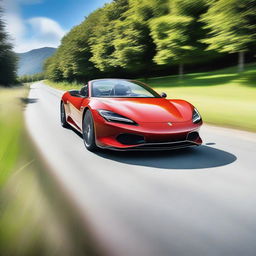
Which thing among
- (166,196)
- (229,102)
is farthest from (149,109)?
(229,102)

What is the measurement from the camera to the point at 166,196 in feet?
10.4

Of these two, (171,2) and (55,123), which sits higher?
(171,2)

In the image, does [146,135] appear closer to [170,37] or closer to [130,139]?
[130,139]

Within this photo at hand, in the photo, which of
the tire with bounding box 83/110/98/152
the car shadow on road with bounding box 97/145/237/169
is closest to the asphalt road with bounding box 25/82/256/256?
the car shadow on road with bounding box 97/145/237/169

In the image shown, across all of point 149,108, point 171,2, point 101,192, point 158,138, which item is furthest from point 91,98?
point 171,2

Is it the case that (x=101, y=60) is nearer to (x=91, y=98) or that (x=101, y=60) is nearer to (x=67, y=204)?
(x=91, y=98)

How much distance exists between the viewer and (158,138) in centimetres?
450

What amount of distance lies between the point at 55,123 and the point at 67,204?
5.65 m

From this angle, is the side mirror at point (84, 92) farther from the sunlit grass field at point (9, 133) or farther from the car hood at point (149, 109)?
the sunlit grass field at point (9, 133)

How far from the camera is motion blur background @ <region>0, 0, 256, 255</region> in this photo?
1.20m

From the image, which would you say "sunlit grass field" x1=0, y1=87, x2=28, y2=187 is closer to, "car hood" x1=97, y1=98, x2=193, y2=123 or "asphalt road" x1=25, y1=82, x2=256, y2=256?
"asphalt road" x1=25, y1=82, x2=256, y2=256

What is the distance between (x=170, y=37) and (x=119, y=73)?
1779 cm

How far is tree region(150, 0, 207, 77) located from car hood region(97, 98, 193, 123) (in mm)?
15939

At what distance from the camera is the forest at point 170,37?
14.3m
